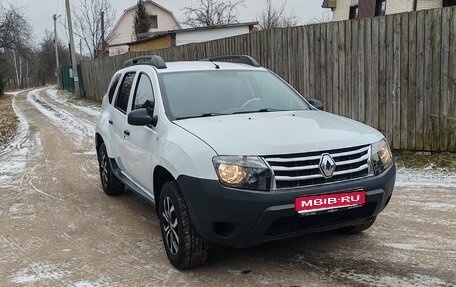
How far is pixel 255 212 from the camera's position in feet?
11.0

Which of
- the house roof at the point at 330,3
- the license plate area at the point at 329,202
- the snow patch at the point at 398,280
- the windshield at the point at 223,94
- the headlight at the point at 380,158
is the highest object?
the house roof at the point at 330,3

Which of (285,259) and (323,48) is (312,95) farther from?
(285,259)

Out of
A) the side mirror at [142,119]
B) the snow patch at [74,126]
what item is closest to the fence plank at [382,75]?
the side mirror at [142,119]

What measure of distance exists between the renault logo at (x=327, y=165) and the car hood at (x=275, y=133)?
0.07 meters

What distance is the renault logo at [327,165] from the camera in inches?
137

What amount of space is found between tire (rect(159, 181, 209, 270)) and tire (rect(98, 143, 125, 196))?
2.37m

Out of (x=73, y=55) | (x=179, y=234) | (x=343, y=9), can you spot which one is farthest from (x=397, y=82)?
(x=73, y=55)

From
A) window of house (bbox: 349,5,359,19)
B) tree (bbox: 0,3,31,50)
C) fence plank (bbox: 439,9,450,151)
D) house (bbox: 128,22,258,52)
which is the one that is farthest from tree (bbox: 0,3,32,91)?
fence plank (bbox: 439,9,450,151)

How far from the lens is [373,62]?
26.0ft

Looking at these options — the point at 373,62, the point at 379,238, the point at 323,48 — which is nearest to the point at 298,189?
the point at 379,238

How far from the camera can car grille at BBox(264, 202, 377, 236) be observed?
3473 mm

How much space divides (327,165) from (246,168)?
59 centimetres

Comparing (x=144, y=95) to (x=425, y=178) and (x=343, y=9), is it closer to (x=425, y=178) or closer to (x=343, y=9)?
(x=425, y=178)

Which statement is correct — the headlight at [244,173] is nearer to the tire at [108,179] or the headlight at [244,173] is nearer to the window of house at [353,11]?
the tire at [108,179]
